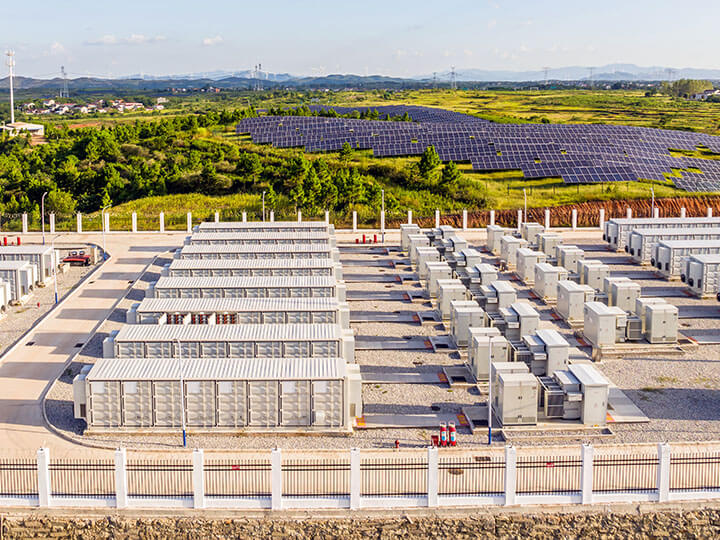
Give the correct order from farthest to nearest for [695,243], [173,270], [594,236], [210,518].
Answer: [594,236] < [695,243] < [173,270] < [210,518]

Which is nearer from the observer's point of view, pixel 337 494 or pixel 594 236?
pixel 337 494

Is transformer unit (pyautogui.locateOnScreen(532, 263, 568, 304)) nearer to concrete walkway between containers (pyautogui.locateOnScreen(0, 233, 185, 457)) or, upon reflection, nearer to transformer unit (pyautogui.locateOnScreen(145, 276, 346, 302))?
transformer unit (pyautogui.locateOnScreen(145, 276, 346, 302))

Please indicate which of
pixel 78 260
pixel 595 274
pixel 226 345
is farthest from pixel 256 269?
pixel 595 274

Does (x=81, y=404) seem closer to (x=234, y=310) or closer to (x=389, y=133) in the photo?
(x=234, y=310)

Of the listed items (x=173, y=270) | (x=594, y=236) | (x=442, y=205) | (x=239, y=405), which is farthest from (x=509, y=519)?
(x=442, y=205)

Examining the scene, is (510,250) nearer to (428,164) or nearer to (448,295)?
(448,295)

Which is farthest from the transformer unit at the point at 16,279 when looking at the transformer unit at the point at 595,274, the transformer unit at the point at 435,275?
the transformer unit at the point at 595,274
